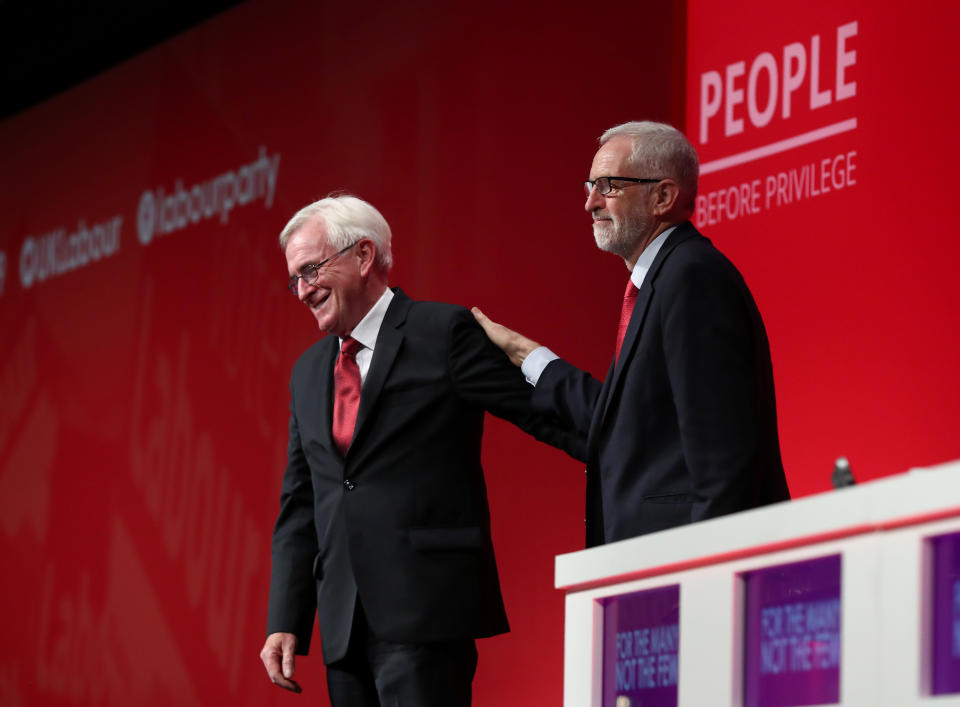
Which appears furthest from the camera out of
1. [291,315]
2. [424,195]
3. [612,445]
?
[291,315]

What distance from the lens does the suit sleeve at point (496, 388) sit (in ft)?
8.74

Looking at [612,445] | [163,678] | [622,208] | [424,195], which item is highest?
[424,195]

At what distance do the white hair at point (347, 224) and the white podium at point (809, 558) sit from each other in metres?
1.27

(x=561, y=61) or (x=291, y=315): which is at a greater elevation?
(x=561, y=61)

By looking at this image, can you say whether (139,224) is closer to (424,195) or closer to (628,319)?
(424,195)

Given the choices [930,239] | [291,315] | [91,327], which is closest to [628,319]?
[930,239]

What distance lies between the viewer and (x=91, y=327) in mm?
5961

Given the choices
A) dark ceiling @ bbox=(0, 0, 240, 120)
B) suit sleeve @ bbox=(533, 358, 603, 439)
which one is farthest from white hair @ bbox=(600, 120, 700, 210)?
dark ceiling @ bbox=(0, 0, 240, 120)

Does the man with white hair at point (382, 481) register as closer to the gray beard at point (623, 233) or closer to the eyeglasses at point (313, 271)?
the eyeglasses at point (313, 271)

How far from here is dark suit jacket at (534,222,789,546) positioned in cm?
214

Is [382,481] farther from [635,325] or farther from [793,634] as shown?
[793,634]

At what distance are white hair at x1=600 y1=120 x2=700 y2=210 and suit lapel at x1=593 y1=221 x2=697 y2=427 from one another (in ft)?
0.47

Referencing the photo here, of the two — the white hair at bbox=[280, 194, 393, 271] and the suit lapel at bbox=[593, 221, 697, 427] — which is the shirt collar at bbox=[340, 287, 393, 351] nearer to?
the white hair at bbox=[280, 194, 393, 271]

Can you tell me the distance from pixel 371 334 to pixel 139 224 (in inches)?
131
